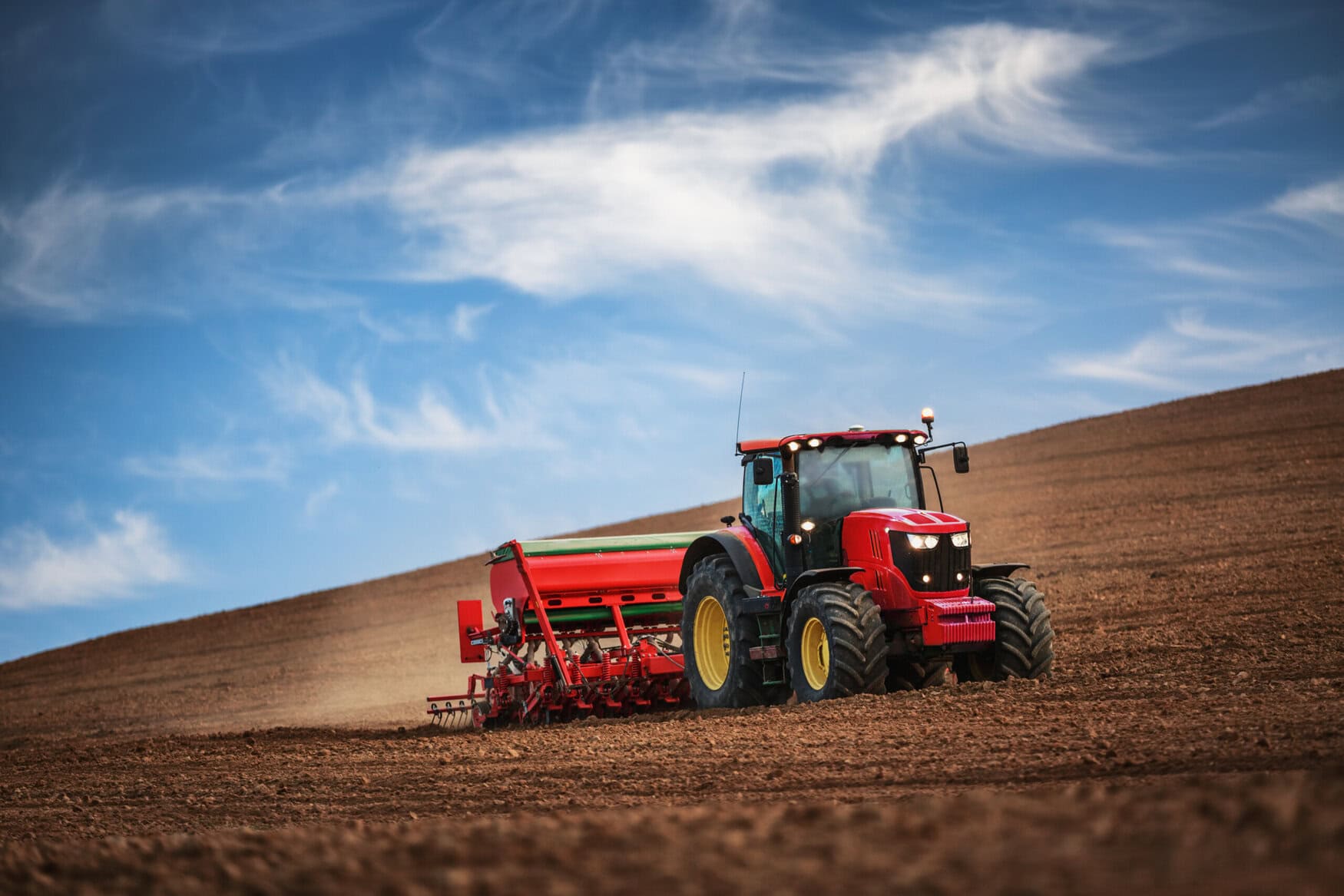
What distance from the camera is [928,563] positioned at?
10664 millimetres

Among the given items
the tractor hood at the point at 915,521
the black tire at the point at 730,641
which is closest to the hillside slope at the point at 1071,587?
the tractor hood at the point at 915,521

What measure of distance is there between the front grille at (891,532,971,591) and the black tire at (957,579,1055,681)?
1.55 ft

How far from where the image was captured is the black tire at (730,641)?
37.4 ft

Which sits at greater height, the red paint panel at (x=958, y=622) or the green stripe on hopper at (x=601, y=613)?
the green stripe on hopper at (x=601, y=613)

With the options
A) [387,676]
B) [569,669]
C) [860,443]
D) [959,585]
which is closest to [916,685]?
[959,585]

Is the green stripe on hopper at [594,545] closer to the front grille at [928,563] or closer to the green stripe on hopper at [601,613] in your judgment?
the green stripe on hopper at [601,613]

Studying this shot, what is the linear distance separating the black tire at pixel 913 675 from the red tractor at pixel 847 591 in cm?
1

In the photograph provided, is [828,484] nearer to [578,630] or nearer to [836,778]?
[578,630]

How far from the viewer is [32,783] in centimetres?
1091

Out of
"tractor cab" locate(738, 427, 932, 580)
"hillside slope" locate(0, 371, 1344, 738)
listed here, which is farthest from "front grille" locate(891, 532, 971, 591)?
"hillside slope" locate(0, 371, 1344, 738)

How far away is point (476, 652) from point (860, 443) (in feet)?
17.8

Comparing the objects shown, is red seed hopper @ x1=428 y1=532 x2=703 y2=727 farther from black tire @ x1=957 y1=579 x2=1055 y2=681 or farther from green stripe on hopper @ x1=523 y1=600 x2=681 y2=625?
black tire @ x1=957 y1=579 x2=1055 y2=681

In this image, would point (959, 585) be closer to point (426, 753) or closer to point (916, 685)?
point (916, 685)

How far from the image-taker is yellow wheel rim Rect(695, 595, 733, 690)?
40.3 ft
